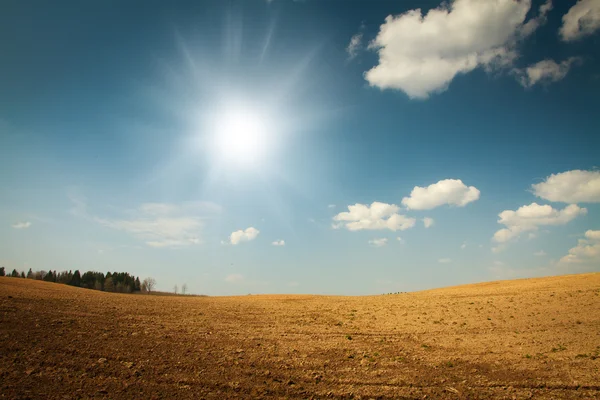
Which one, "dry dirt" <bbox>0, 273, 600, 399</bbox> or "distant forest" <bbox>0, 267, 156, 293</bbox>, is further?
"distant forest" <bbox>0, 267, 156, 293</bbox>

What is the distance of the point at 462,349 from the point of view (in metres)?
15.2

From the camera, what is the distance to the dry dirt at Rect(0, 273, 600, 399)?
973 cm

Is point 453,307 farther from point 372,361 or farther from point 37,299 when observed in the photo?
point 37,299

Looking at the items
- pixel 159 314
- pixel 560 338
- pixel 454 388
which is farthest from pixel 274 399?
pixel 560 338

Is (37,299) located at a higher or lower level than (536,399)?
higher

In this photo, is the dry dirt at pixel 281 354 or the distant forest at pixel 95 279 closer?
the dry dirt at pixel 281 354

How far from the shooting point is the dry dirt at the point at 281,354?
9.73 metres

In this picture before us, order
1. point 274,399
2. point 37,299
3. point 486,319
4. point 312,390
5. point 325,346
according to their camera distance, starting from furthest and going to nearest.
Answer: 1. point 486,319
2. point 37,299
3. point 325,346
4. point 312,390
5. point 274,399

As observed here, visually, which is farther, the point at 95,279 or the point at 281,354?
the point at 95,279

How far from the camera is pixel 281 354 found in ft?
43.4

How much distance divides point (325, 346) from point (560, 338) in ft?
45.1

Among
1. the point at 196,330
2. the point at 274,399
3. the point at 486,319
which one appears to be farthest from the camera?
the point at 486,319

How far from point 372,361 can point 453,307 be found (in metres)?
17.9

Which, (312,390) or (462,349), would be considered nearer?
(312,390)
